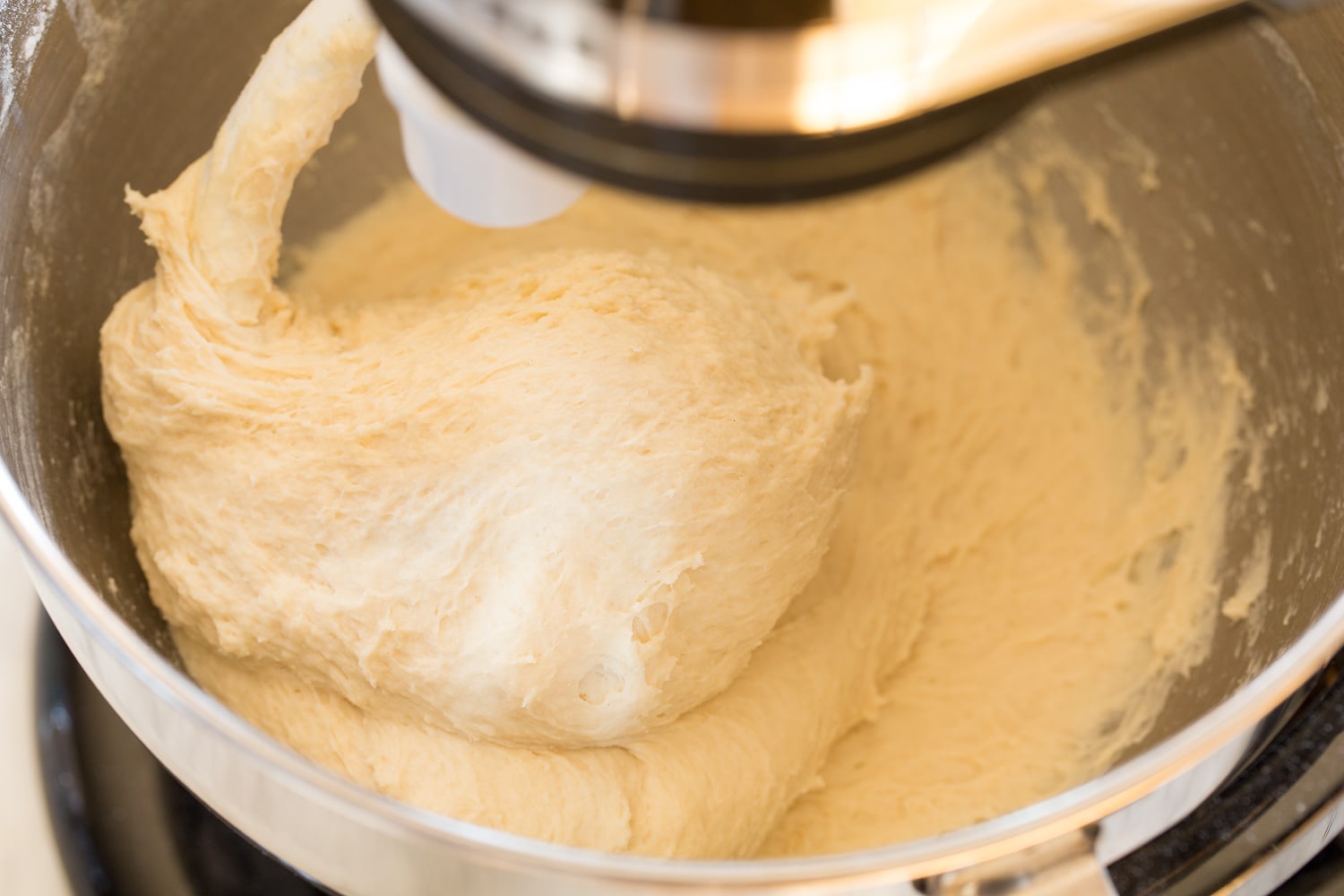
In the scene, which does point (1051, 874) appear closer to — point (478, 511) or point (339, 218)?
point (478, 511)

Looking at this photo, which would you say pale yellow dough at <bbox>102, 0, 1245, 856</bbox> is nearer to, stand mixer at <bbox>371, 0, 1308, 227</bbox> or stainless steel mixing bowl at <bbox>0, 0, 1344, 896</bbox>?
stainless steel mixing bowl at <bbox>0, 0, 1344, 896</bbox>

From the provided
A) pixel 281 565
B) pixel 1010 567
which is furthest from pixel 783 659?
pixel 281 565

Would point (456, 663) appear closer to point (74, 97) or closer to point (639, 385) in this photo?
point (639, 385)

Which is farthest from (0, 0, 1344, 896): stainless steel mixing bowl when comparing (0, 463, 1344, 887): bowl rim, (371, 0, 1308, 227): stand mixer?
(371, 0, 1308, 227): stand mixer

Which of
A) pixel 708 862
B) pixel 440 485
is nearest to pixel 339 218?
pixel 440 485

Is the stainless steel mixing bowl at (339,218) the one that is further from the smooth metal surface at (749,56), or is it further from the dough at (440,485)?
the smooth metal surface at (749,56)

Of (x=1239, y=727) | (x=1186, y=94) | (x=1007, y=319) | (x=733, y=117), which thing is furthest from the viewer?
(x=1007, y=319)

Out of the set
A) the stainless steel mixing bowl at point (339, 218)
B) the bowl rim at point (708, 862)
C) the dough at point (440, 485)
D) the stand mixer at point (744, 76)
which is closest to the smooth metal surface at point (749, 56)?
the stand mixer at point (744, 76)
